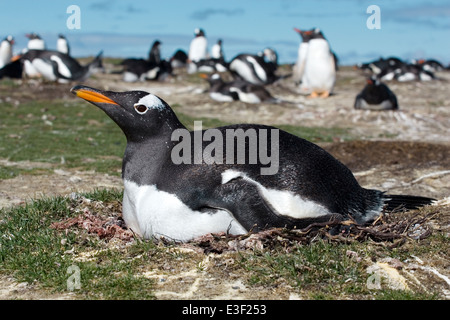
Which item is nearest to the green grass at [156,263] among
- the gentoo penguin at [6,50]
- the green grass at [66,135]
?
the green grass at [66,135]

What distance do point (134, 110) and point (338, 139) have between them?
8052 millimetres

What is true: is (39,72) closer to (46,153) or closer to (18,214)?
(46,153)

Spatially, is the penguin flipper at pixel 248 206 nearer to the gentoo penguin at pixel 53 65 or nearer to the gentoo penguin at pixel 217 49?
the gentoo penguin at pixel 53 65

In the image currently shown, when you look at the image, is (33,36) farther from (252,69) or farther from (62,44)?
(252,69)

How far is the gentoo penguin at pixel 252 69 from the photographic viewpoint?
24922 millimetres

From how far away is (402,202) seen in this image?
233 inches

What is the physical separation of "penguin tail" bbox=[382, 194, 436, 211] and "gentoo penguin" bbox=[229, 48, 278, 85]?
62.7 ft

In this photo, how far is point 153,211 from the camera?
4.80 meters

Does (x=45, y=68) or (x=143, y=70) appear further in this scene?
(x=143, y=70)

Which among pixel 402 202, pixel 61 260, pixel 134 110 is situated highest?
pixel 134 110

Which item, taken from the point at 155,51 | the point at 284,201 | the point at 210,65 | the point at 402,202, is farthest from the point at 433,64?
the point at 284,201

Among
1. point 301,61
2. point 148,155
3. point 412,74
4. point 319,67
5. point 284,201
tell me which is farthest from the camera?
point 412,74

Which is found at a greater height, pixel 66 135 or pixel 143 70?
pixel 143 70
